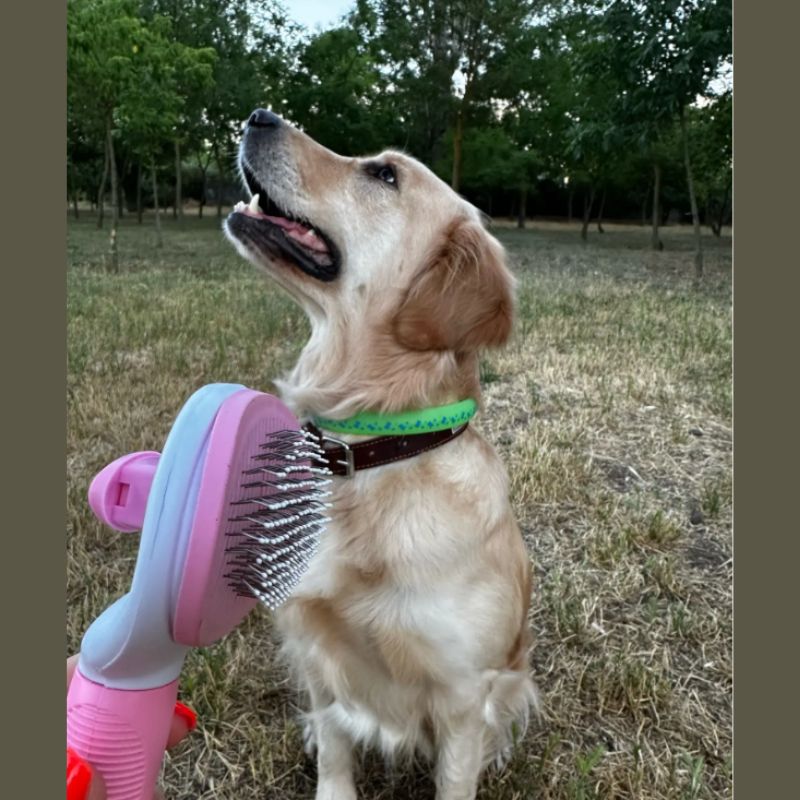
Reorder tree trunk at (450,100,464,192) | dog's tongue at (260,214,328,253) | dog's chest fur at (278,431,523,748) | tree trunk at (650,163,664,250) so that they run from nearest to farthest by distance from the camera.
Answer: dog's chest fur at (278,431,523,748) < dog's tongue at (260,214,328,253) < tree trunk at (450,100,464,192) < tree trunk at (650,163,664,250)

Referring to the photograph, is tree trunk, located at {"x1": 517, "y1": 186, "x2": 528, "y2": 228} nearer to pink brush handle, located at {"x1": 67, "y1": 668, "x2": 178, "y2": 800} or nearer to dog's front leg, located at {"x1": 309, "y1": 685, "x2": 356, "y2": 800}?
dog's front leg, located at {"x1": 309, "y1": 685, "x2": 356, "y2": 800}

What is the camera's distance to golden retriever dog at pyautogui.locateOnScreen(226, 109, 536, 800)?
145cm

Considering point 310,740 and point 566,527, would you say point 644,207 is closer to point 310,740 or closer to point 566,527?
point 566,527

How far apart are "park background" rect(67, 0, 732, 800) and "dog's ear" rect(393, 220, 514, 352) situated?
1.96 ft

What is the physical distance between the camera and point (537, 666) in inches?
82.0

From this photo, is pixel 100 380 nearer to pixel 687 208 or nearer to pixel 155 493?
pixel 155 493

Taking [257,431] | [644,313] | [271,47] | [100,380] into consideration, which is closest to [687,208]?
[644,313]

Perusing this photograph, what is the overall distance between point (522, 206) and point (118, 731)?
41.9 feet

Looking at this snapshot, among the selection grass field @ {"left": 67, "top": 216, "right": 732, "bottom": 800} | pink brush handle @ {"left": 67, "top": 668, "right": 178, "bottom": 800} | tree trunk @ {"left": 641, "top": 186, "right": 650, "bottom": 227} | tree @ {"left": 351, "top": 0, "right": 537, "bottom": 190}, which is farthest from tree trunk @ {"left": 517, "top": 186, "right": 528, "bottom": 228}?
pink brush handle @ {"left": 67, "top": 668, "right": 178, "bottom": 800}

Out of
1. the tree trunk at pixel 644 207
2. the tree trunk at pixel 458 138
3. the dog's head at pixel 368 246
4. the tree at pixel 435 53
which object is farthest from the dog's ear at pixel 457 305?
the tree trunk at pixel 644 207

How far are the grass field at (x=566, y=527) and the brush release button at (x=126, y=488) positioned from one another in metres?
0.57

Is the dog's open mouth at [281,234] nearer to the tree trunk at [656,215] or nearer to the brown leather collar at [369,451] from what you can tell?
the brown leather collar at [369,451]

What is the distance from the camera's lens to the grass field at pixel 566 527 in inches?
68.8

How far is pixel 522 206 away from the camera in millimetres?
12906
